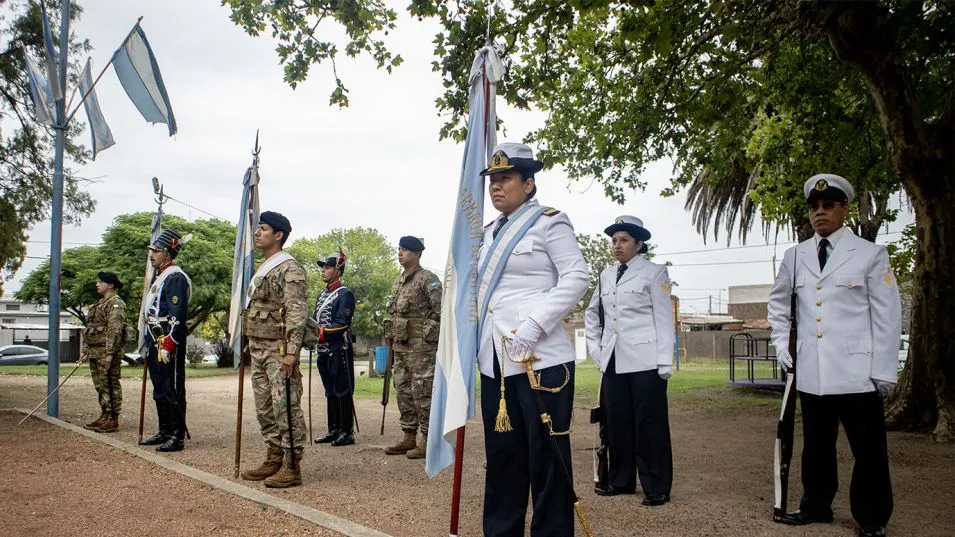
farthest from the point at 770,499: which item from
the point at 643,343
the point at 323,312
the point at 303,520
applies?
the point at 323,312

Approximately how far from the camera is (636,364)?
5836 mm

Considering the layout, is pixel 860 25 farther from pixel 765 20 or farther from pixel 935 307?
pixel 935 307

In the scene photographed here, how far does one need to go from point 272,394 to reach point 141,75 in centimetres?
705

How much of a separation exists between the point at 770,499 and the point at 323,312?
18.9ft

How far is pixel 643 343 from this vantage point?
19.2ft

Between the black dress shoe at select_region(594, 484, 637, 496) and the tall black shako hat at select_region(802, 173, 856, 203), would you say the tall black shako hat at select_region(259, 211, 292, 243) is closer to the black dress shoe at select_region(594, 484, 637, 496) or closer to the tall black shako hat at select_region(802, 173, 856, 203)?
the black dress shoe at select_region(594, 484, 637, 496)

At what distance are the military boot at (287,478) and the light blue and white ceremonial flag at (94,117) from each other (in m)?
8.04

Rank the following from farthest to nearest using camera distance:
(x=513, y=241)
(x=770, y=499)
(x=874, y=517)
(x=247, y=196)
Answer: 1. (x=247, y=196)
2. (x=770, y=499)
3. (x=874, y=517)
4. (x=513, y=241)

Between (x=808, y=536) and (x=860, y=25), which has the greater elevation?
(x=860, y=25)

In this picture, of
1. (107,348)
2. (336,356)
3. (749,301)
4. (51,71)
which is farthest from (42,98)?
(749,301)

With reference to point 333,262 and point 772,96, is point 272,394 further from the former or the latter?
point 772,96

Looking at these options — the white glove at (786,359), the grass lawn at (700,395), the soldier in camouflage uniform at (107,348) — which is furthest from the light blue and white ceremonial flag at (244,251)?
the grass lawn at (700,395)

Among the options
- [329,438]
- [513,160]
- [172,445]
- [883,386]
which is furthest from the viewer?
[329,438]

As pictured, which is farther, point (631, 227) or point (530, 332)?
point (631, 227)
